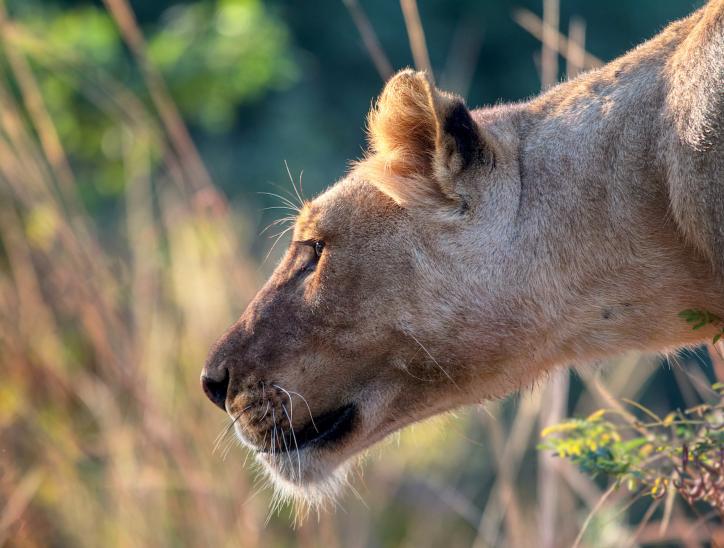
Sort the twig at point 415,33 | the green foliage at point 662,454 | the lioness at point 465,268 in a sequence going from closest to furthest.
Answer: the green foliage at point 662,454, the lioness at point 465,268, the twig at point 415,33

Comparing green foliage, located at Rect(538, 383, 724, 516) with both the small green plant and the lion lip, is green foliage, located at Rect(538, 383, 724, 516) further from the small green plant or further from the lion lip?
the lion lip

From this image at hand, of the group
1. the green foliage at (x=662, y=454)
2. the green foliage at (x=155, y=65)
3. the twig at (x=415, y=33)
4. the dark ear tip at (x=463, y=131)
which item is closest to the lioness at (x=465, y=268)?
the dark ear tip at (x=463, y=131)

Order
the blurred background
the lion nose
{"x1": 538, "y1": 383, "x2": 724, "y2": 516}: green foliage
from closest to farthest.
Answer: {"x1": 538, "y1": 383, "x2": 724, "y2": 516}: green foliage, the lion nose, the blurred background

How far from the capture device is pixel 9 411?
4.97 meters

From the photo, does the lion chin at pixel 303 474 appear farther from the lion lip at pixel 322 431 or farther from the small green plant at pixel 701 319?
the small green plant at pixel 701 319

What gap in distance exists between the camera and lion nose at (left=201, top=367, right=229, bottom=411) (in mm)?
2801

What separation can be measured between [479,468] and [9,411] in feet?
15.3

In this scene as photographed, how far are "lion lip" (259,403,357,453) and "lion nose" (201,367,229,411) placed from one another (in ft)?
0.71

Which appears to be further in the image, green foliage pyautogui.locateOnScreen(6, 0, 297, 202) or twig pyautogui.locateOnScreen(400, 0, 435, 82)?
green foliage pyautogui.locateOnScreen(6, 0, 297, 202)

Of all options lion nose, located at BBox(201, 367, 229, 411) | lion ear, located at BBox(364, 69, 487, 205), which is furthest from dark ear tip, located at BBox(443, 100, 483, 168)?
lion nose, located at BBox(201, 367, 229, 411)

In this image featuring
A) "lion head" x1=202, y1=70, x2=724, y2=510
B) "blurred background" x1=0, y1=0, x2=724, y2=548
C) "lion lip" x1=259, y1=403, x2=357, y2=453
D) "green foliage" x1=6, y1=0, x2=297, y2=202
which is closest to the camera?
"lion head" x1=202, y1=70, x2=724, y2=510

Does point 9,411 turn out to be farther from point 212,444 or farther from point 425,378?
point 425,378

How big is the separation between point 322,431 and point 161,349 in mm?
2718

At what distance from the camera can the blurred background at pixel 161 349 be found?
390 centimetres
